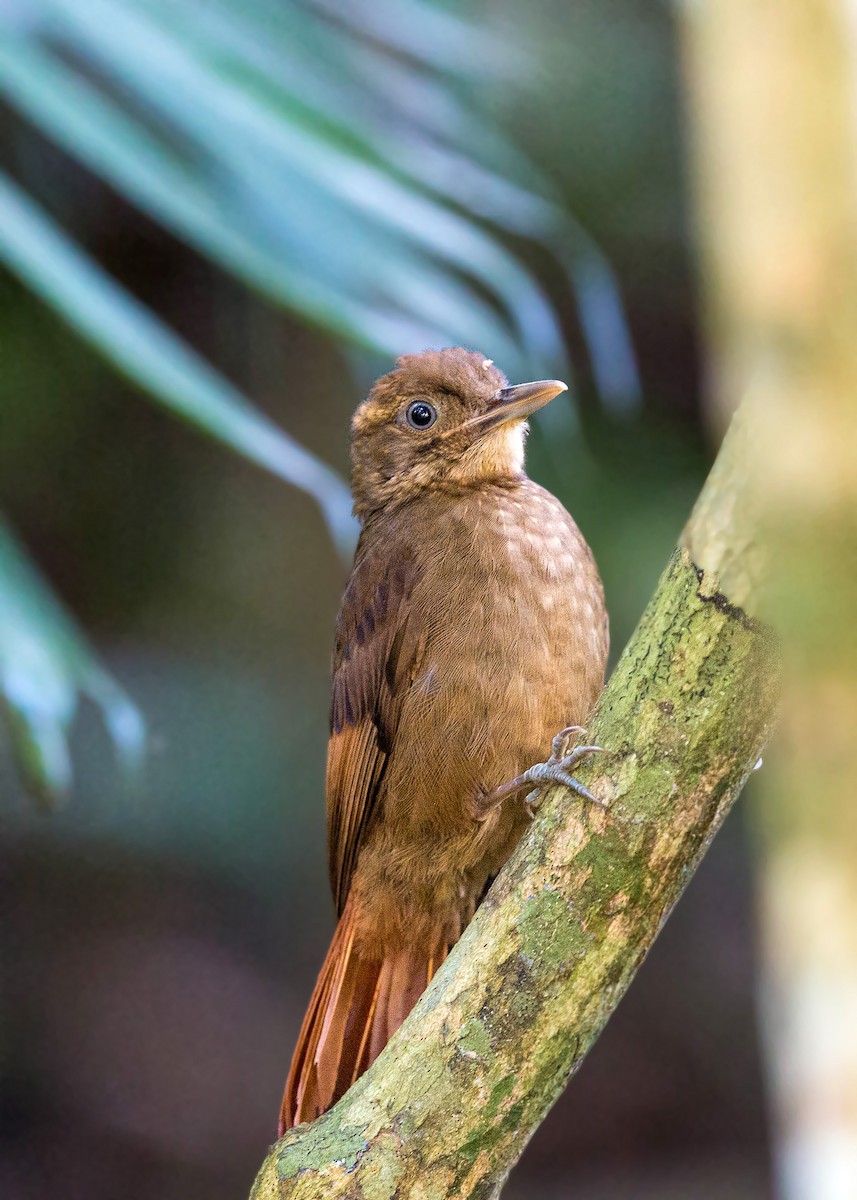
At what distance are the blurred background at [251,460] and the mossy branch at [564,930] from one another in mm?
1186

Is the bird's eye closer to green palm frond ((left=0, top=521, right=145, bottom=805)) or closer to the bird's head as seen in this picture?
the bird's head

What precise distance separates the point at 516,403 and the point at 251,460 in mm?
824

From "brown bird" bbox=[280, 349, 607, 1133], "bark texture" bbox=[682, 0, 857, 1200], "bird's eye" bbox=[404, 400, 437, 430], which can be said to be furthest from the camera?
"bird's eye" bbox=[404, 400, 437, 430]

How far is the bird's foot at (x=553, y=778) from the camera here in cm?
134

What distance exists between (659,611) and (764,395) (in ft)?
1.22

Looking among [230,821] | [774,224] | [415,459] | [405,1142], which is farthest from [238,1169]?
[774,224]

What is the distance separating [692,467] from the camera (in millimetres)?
2650

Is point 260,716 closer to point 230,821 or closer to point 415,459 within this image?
point 230,821

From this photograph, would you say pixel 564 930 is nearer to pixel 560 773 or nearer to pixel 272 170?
pixel 560 773

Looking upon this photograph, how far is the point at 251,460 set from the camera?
8.42 ft

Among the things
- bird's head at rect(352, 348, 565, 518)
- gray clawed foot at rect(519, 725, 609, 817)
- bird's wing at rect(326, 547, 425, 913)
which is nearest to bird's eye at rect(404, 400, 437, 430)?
bird's head at rect(352, 348, 565, 518)

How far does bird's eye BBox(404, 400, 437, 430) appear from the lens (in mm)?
1995

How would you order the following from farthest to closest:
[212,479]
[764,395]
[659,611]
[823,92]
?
[212,479], [659,611], [764,395], [823,92]

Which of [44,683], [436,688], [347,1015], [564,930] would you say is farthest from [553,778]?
[44,683]
